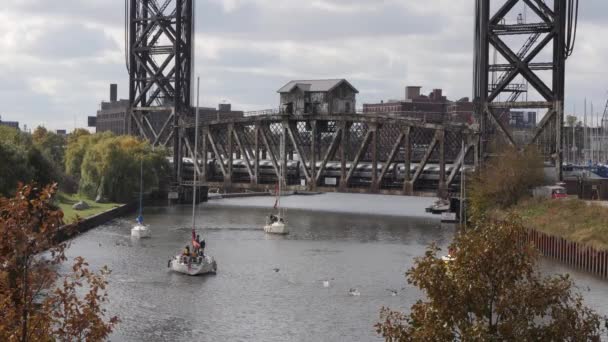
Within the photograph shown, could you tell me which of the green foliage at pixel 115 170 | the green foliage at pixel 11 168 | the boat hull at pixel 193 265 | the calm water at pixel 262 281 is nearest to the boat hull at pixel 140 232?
the calm water at pixel 262 281

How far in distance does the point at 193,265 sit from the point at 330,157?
59830mm

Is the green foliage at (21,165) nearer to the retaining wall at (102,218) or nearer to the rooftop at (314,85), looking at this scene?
the retaining wall at (102,218)

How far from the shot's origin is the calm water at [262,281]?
4866cm

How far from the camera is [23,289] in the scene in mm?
22828

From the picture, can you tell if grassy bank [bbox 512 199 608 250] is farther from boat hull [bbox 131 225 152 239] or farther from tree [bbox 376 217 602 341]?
tree [bbox 376 217 602 341]

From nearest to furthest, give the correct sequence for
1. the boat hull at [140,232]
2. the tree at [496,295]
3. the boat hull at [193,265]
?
the tree at [496,295], the boat hull at [193,265], the boat hull at [140,232]

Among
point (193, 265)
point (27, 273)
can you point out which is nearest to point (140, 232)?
point (193, 265)

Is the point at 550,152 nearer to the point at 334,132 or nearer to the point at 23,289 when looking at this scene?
the point at 334,132

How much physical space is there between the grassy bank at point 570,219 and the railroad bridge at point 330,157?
17.2 m

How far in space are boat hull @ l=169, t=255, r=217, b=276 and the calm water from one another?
77 centimetres

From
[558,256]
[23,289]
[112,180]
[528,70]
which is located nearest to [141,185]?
[112,180]

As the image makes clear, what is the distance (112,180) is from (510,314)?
104m

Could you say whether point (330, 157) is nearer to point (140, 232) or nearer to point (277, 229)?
point (277, 229)

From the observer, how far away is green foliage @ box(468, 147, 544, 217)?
9588 cm
